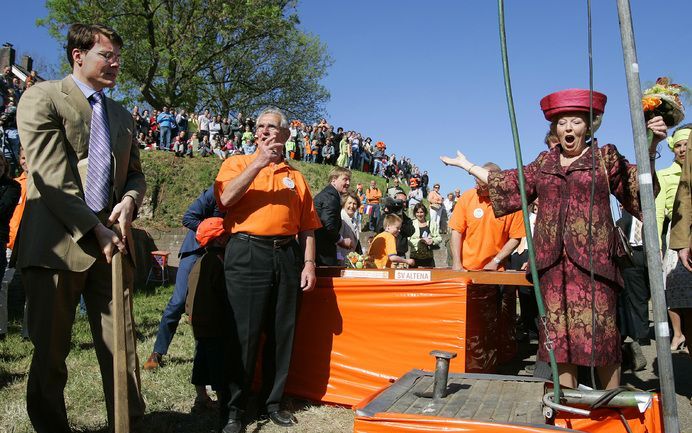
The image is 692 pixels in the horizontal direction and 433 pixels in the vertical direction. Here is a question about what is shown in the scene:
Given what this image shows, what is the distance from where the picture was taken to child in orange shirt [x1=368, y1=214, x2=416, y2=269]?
304 inches

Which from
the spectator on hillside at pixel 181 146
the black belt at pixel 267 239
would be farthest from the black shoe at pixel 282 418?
the spectator on hillside at pixel 181 146

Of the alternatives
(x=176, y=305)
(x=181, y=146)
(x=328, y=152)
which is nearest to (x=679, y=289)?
(x=176, y=305)

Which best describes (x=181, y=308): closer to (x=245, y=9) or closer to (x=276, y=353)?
(x=276, y=353)

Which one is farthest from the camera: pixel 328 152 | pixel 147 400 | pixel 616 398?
pixel 328 152

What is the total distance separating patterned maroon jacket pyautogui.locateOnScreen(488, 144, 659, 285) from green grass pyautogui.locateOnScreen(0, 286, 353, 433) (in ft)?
5.65

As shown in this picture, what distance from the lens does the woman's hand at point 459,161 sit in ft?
11.4

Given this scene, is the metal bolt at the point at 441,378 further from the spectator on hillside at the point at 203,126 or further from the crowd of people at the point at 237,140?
the spectator on hillside at the point at 203,126

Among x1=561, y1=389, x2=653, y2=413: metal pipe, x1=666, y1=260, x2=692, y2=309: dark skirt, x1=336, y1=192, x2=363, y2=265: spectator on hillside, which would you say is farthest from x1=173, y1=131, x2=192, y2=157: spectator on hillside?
x1=561, y1=389, x2=653, y2=413: metal pipe

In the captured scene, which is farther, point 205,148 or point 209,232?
point 205,148

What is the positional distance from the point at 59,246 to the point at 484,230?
3.43 meters

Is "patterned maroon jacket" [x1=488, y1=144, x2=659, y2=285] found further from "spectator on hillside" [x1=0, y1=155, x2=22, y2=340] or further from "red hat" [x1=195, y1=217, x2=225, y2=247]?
"spectator on hillside" [x1=0, y1=155, x2=22, y2=340]

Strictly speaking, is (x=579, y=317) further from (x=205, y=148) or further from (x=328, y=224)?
(x=205, y=148)

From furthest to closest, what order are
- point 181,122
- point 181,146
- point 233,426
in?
point 181,122
point 181,146
point 233,426

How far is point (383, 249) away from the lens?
7.77 meters
